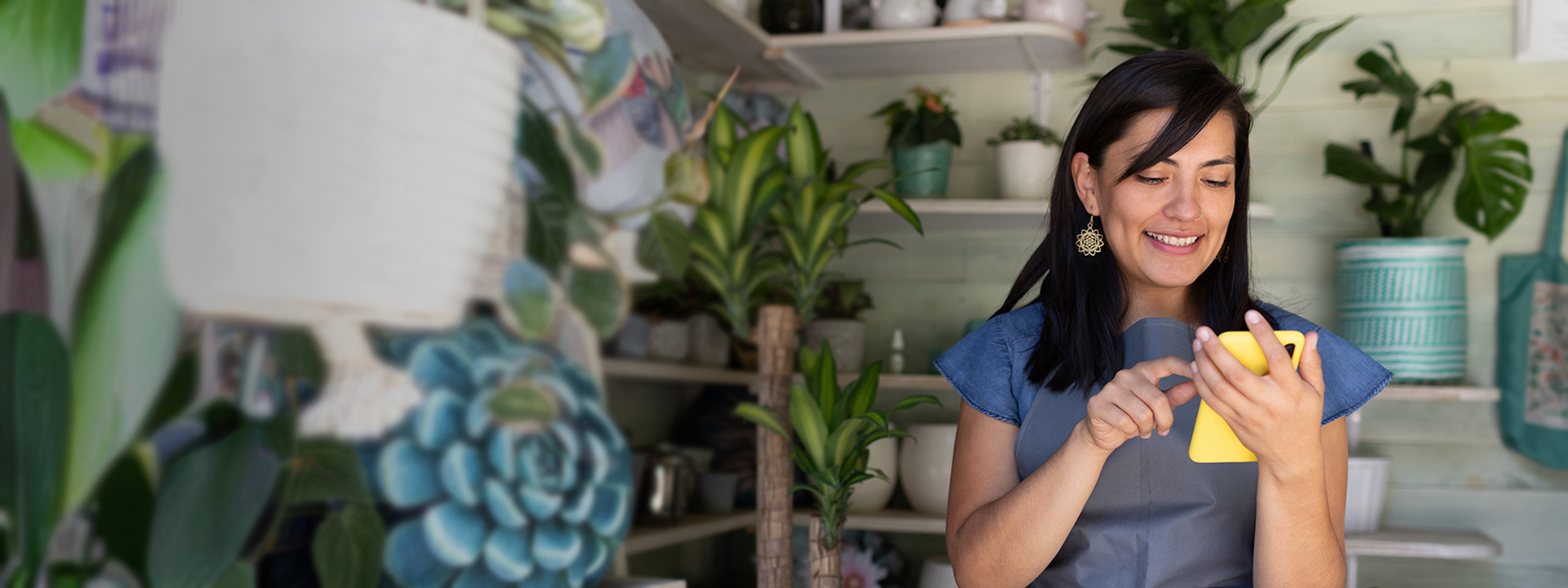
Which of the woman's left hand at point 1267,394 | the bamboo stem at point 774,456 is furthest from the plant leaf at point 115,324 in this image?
the bamboo stem at point 774,456

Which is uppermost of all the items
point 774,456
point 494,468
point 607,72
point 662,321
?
point 607,72

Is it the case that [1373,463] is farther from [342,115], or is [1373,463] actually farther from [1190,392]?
[342,115]

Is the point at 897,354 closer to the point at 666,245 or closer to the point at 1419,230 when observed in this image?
the point at 1419,230

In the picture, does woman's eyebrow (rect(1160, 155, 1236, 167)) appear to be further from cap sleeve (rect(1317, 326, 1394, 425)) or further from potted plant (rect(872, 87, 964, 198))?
potted plant (rect(872, 87, 964, 198))

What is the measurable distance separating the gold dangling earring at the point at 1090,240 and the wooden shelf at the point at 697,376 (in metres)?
0.52

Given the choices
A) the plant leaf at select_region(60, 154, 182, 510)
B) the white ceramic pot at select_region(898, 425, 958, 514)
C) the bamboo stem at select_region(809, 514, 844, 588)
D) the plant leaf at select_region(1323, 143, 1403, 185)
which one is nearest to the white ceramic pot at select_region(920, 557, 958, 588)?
the white ceramic pot at select_region(898, 425, 958, 514)

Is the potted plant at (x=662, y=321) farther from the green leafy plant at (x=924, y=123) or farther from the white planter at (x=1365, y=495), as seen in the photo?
the white planter at (x=1365, y=495)

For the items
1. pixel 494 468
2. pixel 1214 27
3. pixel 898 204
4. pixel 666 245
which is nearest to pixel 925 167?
pixel 898 204

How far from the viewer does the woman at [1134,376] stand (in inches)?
38.2

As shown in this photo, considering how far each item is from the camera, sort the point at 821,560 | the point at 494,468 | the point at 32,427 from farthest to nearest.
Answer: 1. the point at 821,560
2. the point at 494,468
3. the point at 32,427

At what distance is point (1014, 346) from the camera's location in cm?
117

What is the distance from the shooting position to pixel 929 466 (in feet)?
6.77

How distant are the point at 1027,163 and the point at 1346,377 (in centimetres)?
105

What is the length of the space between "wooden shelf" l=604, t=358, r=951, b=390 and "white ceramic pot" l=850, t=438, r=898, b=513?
0.13 meters
